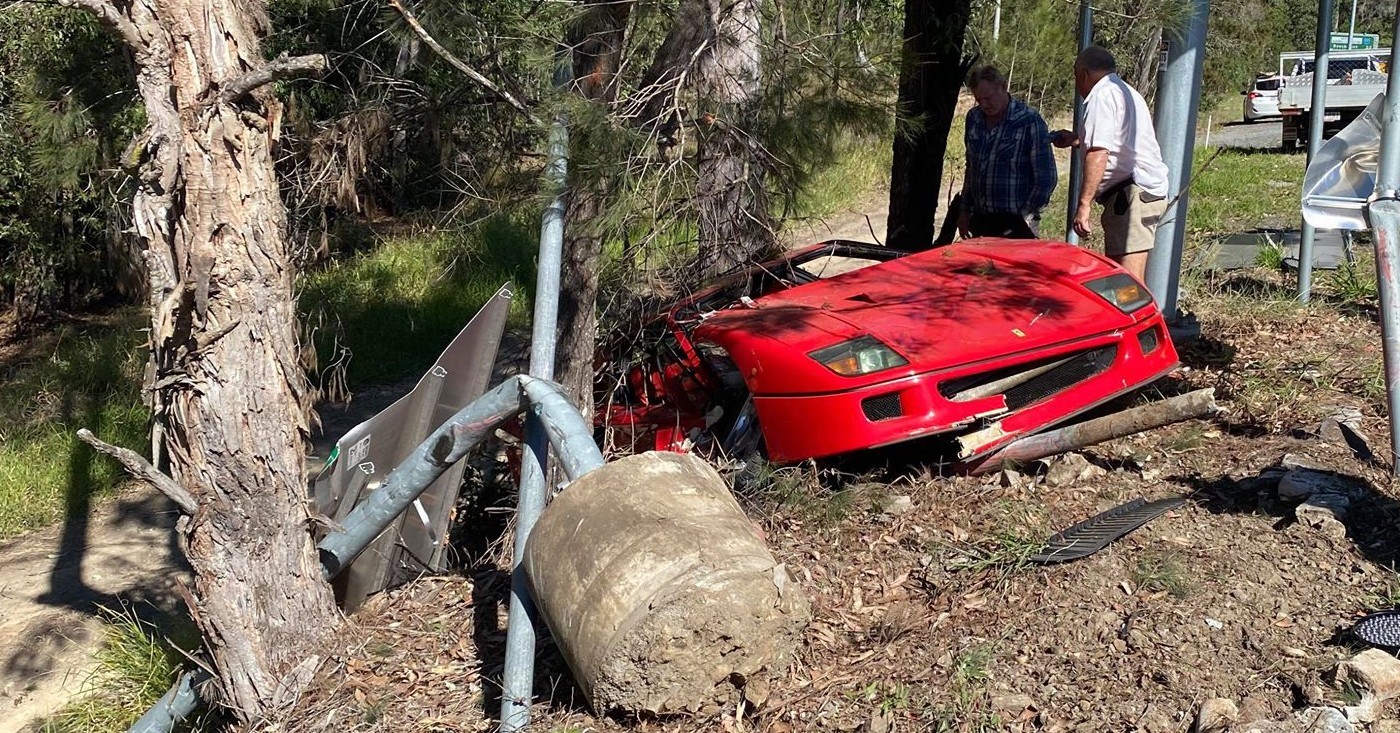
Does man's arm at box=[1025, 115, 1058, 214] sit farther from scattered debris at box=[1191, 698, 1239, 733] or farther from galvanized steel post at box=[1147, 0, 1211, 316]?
scattered debris at box=[1191, 698, 1239, 733]

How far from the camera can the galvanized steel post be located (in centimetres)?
636

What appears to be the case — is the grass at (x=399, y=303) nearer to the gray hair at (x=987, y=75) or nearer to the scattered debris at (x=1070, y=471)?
the gray hair at (x=987, y=75)

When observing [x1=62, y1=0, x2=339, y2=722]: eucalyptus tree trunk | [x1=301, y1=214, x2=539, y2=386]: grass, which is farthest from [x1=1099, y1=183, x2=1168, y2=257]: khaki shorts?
[x1=62, y1=0, x2=339, y2=722]: eucalyptus tree trunk

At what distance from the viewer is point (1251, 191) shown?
44.4ft

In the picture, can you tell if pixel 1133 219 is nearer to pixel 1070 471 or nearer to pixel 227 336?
pixel 1070 471

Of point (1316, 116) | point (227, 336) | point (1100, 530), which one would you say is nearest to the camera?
point (227, 336)

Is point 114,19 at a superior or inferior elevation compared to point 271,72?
superior

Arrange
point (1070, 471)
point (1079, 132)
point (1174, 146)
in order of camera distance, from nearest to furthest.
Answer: point (1070, 471) < point (1174, 146) < point (1079, 132)

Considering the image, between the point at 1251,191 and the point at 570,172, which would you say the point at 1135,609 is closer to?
the point at 570,172

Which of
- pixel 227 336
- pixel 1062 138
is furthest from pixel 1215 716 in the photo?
pixel 1062 138

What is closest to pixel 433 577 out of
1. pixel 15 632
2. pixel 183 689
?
pixel 183 689

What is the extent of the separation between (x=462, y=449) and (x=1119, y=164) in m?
4.03

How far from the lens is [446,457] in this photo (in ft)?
12.6

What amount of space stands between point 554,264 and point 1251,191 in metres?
11.7
